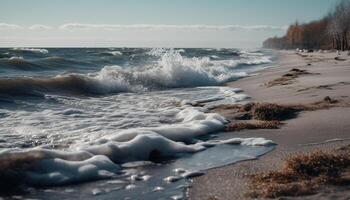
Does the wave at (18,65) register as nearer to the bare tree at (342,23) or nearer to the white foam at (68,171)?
the white foam at (68,171)

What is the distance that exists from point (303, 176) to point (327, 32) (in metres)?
83.9

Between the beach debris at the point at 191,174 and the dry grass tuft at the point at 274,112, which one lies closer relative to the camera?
the beach debris at the point at 191,174

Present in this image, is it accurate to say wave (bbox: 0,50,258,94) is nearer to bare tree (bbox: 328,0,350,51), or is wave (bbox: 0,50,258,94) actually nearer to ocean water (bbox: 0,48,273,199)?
ocean water (bbox: 0,48,273,199)

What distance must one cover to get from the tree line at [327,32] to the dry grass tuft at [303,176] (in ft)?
222

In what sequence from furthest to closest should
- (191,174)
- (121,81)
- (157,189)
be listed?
1. (121,81)
2. (191,174)
3. (157,189)

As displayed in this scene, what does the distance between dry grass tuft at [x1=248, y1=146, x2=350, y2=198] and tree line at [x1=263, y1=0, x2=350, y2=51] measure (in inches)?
2661

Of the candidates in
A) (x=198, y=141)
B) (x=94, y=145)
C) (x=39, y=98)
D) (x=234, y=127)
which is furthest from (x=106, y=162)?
(x=39, y=98)

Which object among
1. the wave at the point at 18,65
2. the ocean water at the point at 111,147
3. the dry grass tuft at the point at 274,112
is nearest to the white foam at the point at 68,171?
the ocean water at the point at 111,147

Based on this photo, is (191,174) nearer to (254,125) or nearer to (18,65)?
(254,125)

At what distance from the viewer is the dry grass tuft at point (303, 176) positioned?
392cm

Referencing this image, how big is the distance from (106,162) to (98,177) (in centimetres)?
44

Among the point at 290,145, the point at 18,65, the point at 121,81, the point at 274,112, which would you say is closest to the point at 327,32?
the point at 18,65

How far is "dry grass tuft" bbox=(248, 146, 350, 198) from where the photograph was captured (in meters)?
3.92

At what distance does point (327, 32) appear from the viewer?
82188 mm
